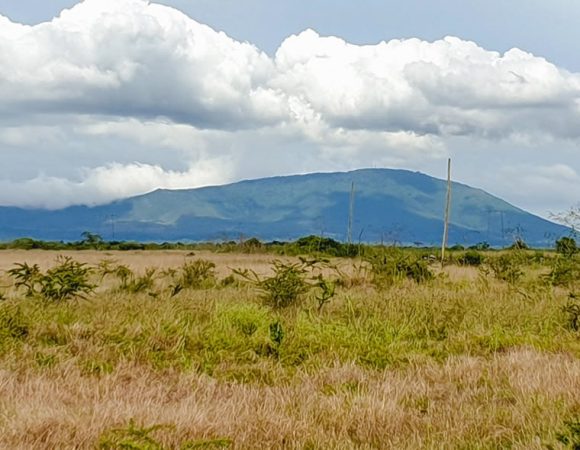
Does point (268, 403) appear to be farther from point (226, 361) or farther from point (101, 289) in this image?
point (101, 289)

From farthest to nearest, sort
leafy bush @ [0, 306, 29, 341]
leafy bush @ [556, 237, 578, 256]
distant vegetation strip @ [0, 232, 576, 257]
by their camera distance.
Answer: distant vegetation strip @ [0, 232, 576, 257] → leafy bush @ [556, 237, 578, 256] → leafy bush @ [0, 306, 29, 341]

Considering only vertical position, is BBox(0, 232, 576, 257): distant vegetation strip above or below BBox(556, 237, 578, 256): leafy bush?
below

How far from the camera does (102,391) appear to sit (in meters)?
7.59

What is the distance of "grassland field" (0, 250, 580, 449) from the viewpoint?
612cm

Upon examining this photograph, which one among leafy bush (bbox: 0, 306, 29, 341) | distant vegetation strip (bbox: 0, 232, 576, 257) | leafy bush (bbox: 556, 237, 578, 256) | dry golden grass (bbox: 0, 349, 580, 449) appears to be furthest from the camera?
distant vegetation strip (bbox: 0, 232, 576, 257)

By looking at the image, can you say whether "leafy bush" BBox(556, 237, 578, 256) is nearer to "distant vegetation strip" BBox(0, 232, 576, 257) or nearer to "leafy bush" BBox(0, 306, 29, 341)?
"distant vegetation strip" BBox(0, 232, 576, 257)

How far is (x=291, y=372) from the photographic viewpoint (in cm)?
945

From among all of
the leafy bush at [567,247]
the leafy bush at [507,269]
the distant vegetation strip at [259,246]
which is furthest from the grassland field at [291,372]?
the distant vegetation strip at [259,246]

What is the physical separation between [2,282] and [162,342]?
39.1 feet

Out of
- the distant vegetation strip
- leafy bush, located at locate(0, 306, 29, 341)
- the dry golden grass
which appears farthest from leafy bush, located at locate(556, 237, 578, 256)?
leafy bush, located at locate(0, 306, 29, 341)

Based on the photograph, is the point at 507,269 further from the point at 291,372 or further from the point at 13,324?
the point at 13,324

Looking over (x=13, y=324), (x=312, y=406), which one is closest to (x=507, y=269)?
(x=13, y=324)

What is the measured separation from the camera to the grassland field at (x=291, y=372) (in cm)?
612

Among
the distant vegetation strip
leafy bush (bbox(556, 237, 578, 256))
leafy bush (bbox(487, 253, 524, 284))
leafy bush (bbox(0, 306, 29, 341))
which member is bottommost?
the distant vegetation strip
